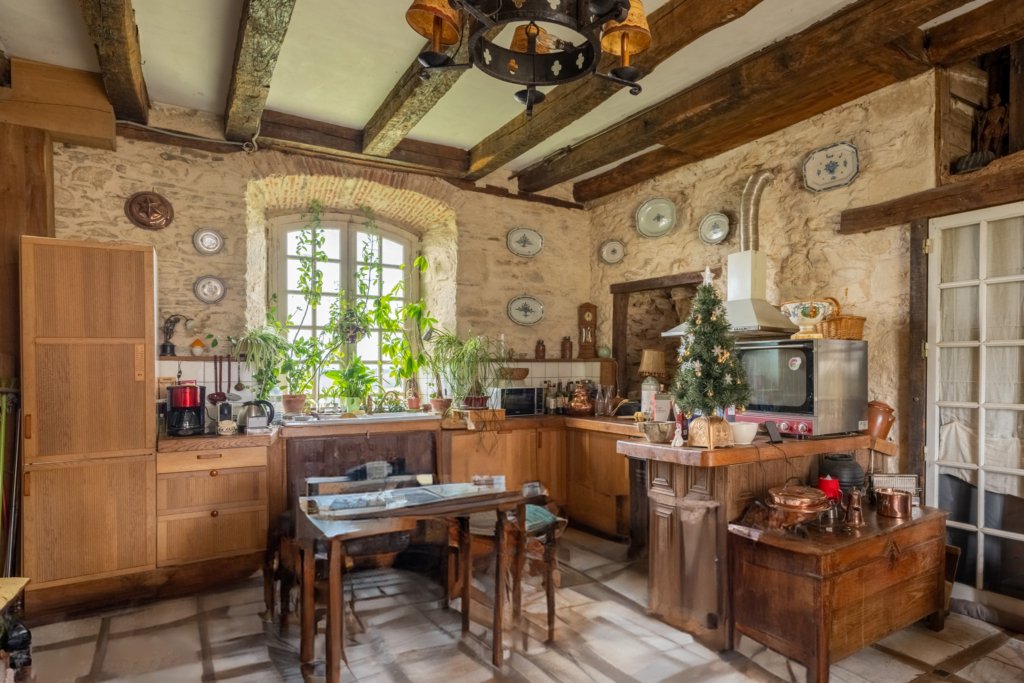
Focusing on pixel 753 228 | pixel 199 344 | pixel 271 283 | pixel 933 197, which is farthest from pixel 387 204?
pixel 933 197

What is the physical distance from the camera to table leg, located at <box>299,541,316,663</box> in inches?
94.5

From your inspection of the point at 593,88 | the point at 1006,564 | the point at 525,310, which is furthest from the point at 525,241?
the point at 1006,564

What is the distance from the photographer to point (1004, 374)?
3180 mm

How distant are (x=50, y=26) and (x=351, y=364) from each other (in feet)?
9.24

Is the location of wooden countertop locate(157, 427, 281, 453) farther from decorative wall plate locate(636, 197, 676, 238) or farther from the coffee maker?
decorative wall plate locate(636, 197, 676, 238)

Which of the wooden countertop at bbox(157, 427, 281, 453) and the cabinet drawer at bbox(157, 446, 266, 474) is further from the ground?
the wooden countertop at bbox(157, 427, 281, 453)

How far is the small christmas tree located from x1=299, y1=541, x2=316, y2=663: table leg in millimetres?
1897

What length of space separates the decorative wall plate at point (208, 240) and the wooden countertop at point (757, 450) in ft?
10.7

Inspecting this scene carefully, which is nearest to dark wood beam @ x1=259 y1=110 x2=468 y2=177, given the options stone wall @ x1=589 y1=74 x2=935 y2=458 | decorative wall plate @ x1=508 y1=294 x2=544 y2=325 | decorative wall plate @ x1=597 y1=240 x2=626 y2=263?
decorative wall plate @ x1=508 y1=294 x2=544 y2=325

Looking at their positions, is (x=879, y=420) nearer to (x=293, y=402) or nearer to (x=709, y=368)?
(x=709, y=368)

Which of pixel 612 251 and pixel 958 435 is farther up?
pixel 612 251

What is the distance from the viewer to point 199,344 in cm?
417

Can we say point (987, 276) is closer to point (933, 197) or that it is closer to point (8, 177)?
point (933, 197)

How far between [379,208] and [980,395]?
4.68 meters
